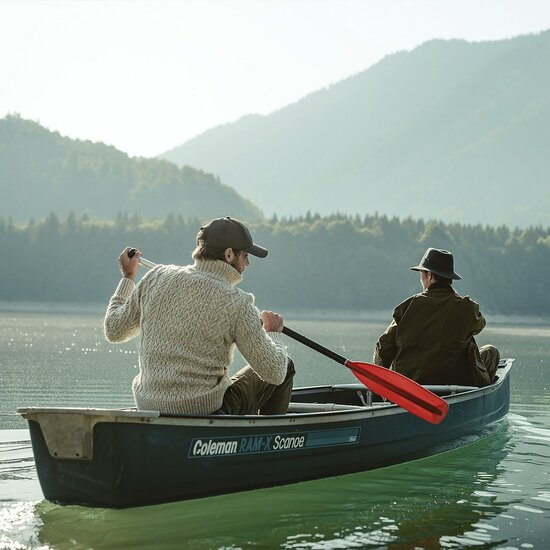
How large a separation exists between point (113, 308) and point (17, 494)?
2035 mm

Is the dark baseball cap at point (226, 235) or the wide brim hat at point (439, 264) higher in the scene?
the dark baseball cap at point (226, 235)

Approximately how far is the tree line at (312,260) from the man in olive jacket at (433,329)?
130774mm

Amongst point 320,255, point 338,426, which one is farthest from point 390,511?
point 320,255

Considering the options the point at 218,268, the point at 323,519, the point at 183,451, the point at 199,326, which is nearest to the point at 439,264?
the point at 323,519

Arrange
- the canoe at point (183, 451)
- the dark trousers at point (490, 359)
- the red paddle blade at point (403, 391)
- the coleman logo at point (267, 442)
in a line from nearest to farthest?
the canoe at point (183, 451)
the coleman logo at point (267, 442)
the red paddle blade at point (403, 391)
the dark trousers at point (490, 359)

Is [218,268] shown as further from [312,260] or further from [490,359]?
[312,260]

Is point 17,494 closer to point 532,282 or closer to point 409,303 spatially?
point 409,303

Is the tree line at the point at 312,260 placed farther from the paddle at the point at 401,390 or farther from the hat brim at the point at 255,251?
the hat brim at the point at 255,251

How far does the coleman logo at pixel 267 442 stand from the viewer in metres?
7.90

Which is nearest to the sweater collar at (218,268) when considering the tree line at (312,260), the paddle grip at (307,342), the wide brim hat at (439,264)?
the paddle grip at (307,342)

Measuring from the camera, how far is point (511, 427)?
48.9 feet

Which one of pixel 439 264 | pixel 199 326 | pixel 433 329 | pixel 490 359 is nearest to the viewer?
pixel 199 326

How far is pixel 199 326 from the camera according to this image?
7.54 meters

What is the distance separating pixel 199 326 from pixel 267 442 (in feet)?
4.84
